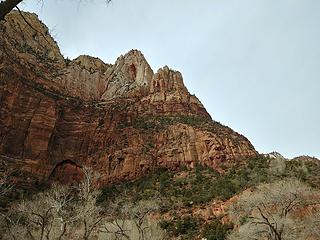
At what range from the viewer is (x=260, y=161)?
62312 millimetres

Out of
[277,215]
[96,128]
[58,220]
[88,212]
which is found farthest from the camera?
[96,128]

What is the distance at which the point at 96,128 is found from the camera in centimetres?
7650

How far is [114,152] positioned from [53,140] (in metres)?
10.1

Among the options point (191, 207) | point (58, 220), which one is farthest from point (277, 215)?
point (191, 207)

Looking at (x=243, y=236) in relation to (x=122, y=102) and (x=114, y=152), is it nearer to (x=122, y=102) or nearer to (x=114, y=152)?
(x=114, y=152)

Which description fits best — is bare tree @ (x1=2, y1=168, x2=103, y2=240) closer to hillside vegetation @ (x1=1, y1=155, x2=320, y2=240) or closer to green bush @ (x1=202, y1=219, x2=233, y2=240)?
hillside vegetation @ (x1=1, y1=155, x2=320, y2=240)

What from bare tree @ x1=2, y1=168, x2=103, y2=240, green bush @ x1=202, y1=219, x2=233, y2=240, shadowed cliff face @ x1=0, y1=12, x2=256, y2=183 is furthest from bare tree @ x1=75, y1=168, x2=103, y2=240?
shadowed cliff face @ x1=0, y1=12, x2=256, y2=183

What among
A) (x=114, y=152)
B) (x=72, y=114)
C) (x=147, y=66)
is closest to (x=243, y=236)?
(x=114, y=152)

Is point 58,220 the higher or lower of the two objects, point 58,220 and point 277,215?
the lower

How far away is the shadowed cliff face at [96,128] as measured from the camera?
67.3 m

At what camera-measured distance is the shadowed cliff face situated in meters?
67.3

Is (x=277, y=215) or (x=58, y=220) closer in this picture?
(x=277, y=215)

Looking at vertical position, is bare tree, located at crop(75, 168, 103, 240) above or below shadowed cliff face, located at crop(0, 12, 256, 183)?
below

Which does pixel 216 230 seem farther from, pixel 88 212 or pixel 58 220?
pixel 88 212
